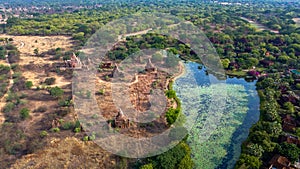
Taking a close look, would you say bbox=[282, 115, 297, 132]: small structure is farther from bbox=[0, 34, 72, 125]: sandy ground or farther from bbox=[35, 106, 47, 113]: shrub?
bbox=[0, 34, 72, 125]: sandy ground

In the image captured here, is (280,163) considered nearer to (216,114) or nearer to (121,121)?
(216,114)

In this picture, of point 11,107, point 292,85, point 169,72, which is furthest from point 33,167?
point 292,85

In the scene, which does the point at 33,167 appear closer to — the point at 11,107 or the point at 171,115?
the point at 11,107

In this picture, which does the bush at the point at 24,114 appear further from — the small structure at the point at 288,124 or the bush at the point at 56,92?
the small structure at the point at 288,124

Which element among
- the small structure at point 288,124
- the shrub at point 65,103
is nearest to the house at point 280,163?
the small structure at point 288,124

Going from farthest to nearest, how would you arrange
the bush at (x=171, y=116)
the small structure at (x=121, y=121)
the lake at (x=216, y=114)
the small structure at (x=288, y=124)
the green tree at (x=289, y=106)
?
the green tree at (x=289, y=106) → the bush at (x=171, y=116) → the small structure at (x=121, y=121) → the small structure at (x=288, y=124) → the lake at (x=216, y=114)
